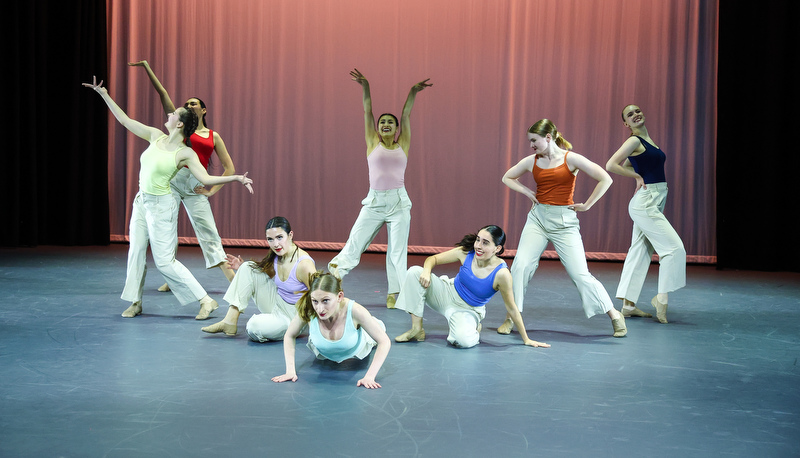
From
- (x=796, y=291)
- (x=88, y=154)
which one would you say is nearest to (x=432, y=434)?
(x=796, y=291)

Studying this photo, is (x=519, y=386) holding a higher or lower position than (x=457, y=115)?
lower

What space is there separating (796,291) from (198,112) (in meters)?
5.10

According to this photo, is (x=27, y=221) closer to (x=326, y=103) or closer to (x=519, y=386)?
(x=326, y=103)

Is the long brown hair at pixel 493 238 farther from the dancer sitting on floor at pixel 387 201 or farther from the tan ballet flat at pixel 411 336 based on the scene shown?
the dancer sitting on floor at pixel 387 201

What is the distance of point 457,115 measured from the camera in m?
8.71

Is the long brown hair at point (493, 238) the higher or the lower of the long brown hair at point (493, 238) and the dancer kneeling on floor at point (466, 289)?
the higher

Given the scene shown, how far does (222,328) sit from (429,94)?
504cm

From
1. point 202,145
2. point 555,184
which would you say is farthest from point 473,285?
point 202,145

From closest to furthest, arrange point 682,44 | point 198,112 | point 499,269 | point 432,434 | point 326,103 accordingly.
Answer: point 432,434 < point 499,269 < point 198,112 < point 682,44 < point 326,103

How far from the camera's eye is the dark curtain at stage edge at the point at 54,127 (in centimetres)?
851

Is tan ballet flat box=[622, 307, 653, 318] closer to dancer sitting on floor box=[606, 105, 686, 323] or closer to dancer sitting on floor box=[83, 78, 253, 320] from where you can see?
dancer sitting on floor box=[606, 105, 686, 323]

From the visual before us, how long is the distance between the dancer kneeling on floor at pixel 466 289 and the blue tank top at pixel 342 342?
0.61m

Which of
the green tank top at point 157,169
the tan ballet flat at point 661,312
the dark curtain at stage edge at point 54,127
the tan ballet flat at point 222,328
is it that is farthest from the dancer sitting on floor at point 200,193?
the dark curtain at stage edge at point 54,127

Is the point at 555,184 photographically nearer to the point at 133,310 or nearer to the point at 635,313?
the point at 635,313
